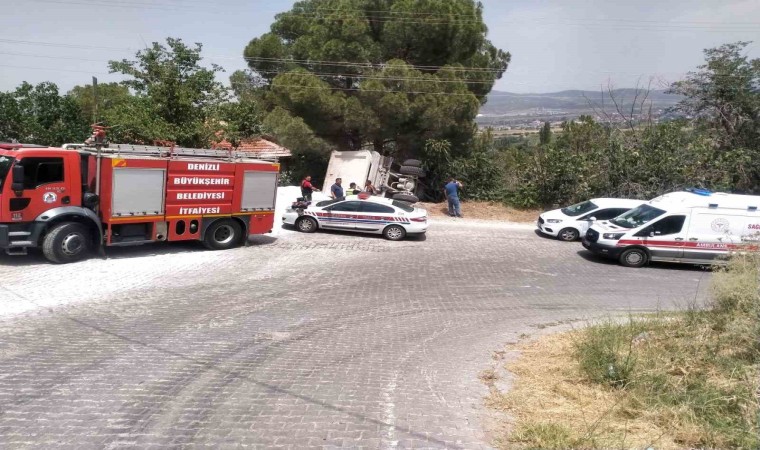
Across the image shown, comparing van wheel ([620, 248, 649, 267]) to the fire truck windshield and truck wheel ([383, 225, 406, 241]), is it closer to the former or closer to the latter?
truck wheel ([383, 225, 406, 241])

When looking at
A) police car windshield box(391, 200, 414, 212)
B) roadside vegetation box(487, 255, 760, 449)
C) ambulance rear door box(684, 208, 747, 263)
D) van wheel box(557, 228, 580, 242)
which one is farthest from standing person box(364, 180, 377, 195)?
roadside vegetation box(487, 255, 760, 449)

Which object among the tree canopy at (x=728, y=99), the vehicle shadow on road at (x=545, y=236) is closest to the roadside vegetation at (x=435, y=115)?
the tree canopy at (x=728, y=99)

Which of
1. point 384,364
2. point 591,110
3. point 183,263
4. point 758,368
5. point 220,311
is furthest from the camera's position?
point 591,110

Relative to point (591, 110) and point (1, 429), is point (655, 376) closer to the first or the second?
point (1, 429)

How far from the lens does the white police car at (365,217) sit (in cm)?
1767

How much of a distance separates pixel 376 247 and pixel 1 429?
468 inches

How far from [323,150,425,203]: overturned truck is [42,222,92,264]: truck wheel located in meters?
12.5

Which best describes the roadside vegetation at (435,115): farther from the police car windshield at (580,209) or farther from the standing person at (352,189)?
the police car windshield at (580,209)

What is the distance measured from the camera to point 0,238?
460 inches

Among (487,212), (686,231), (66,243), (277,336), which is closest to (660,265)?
(686,231)

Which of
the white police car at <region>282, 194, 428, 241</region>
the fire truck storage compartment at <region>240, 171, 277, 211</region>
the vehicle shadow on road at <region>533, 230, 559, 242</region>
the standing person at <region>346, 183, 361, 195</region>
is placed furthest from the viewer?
the standing person at <region>346, 183, 361, 195</region>

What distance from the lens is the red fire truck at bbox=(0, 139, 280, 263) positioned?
12.0 metres

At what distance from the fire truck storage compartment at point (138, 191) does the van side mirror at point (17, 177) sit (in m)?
1.70

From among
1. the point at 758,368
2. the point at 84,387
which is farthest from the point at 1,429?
the point at 758,368
